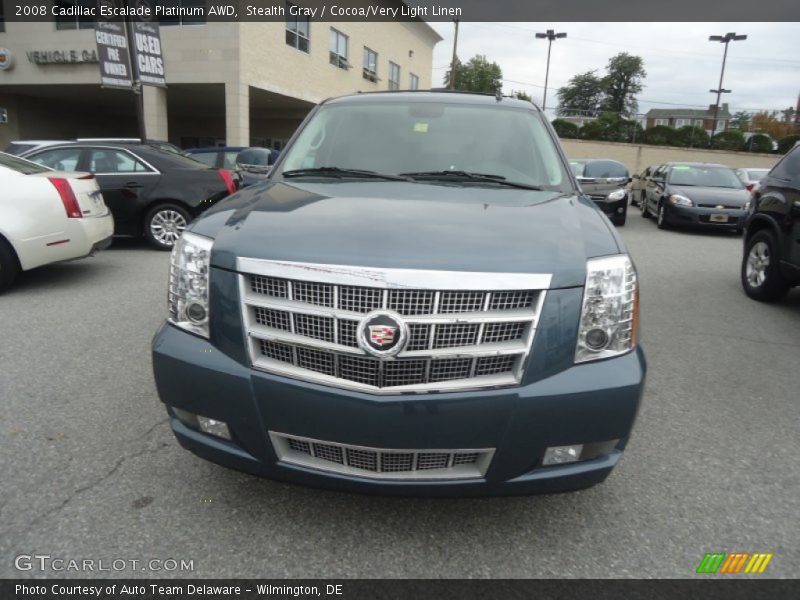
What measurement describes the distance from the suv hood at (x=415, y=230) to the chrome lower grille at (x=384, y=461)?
26.3 inches

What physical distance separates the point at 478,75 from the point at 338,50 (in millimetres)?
46327

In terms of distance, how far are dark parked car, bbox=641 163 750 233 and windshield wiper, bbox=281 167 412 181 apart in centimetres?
1114

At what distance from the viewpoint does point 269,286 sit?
6.86 feet

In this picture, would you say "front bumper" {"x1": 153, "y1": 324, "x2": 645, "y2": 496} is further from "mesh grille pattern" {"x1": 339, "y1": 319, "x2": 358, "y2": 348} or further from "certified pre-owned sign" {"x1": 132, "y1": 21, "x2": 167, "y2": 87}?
"certified pre-owned sign" {"x1": 132, "y1": 21, "x2": 167, "y2": 87}

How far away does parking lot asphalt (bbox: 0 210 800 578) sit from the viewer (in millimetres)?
2217

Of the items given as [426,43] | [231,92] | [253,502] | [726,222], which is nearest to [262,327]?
[253,502]

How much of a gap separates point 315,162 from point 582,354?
2064 millimetres

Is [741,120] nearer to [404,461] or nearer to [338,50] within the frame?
[338,50]

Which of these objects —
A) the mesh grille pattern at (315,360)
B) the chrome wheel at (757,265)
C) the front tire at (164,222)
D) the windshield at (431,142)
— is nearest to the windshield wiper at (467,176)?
the windshield at (431,142)

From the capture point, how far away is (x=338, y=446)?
207cm

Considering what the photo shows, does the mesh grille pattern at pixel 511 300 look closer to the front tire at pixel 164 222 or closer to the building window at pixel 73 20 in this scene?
the front tire at pixel 164 222

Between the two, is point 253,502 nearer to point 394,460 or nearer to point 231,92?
point 394,460

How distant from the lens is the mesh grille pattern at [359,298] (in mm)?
1976

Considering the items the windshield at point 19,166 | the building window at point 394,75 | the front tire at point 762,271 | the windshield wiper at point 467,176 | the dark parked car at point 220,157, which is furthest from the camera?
the building window at point 394,75
